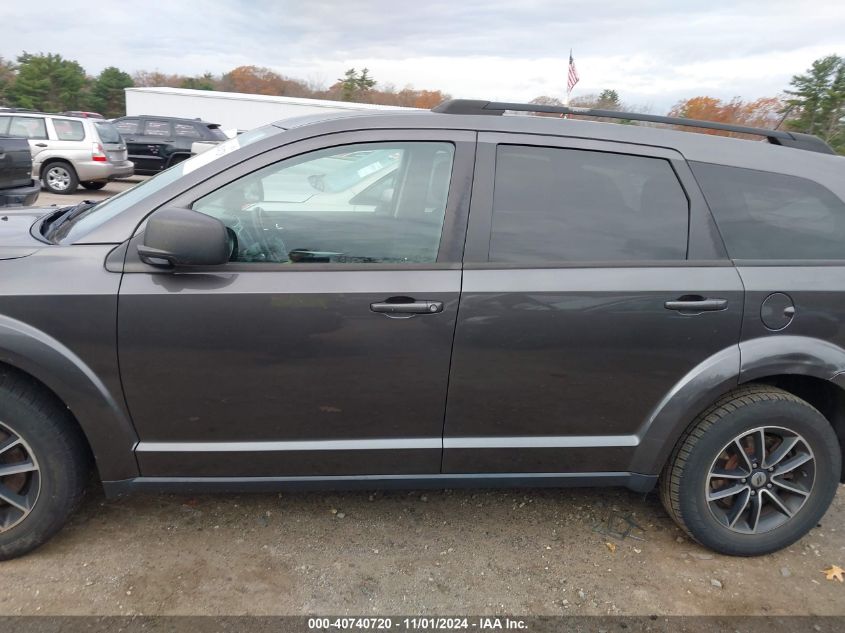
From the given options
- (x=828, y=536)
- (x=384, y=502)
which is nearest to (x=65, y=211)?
(x=384, y=502)

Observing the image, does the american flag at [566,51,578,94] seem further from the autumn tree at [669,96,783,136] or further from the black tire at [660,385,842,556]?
the black tire at [660,385,842,556]

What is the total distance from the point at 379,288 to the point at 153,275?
84 cm

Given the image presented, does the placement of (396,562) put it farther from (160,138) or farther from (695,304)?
(160,138)

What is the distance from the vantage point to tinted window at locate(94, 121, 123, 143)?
12.9m

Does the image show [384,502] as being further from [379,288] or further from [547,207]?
[547,207]

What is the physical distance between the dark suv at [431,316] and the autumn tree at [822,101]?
479 inches

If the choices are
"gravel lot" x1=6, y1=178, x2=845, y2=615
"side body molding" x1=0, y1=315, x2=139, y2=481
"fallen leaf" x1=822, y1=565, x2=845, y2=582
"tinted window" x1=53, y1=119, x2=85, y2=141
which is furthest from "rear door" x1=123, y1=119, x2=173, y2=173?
"fallen leaf" x1=822, y1=565, x2=845, y2=582

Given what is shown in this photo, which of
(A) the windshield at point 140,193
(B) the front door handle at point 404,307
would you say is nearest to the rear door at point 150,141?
(A) the windshield at point 140,193

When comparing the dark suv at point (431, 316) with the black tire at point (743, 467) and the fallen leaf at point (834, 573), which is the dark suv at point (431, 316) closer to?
the black tire at point (743, 467)

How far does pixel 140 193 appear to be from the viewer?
2564 mm

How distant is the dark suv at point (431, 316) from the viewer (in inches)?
88.2

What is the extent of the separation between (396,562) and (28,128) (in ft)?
44.0

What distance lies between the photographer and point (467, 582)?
247cm

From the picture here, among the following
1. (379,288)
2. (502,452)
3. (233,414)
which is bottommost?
(502,452)
